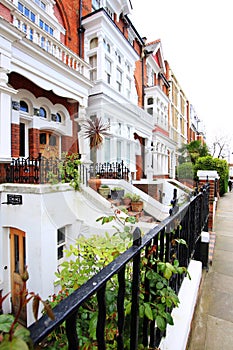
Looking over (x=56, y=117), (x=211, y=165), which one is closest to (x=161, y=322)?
A: (x=56, y=117)

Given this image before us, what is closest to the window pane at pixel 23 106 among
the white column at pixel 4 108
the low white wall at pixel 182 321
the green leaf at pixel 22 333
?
the white column at pixel 4 108

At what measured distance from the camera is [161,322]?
99 cm

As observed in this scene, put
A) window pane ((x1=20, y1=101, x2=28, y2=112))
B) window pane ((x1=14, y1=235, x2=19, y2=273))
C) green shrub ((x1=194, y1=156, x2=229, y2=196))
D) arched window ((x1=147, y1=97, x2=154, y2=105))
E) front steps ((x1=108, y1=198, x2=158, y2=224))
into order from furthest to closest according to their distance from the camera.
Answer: arched window ((x1=147, y1=97, x2=154, y2=105)), green shrub ((x1=194, y1=156, x2=229, y2=196)), window pane ((x1=20, y1=101, x2=28, y2=112)), window pane ((x1=14, y1=235, x2=19, y2=273)), front steps ((x1=108, y1=198, x2=158, y2=224))

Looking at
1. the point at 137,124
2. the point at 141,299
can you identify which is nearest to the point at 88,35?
the point at 137,124

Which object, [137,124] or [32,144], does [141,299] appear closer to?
Result: [137,124]

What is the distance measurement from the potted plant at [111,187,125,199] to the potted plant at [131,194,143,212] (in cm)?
27

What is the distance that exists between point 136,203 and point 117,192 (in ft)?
1.70

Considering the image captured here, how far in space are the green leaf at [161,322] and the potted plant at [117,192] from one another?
219 centimetres

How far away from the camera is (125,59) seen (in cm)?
826

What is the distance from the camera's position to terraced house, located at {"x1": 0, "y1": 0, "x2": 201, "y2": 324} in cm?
294

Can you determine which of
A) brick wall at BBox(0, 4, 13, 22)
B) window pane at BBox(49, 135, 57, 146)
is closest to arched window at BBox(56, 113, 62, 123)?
window pane at BBox(49, 135, 57, 146)

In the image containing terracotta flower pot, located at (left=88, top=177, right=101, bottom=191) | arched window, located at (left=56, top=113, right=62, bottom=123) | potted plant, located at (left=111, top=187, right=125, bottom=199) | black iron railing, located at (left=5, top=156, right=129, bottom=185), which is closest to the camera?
potted plant, located at (left=111, top=187, right=125, bottom=199)

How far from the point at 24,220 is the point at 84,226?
1.21m

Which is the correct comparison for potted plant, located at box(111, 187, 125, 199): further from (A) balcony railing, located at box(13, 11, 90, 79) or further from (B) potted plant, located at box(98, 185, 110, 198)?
(A) balcony railing, located at box(13, 11, 90, 79)
